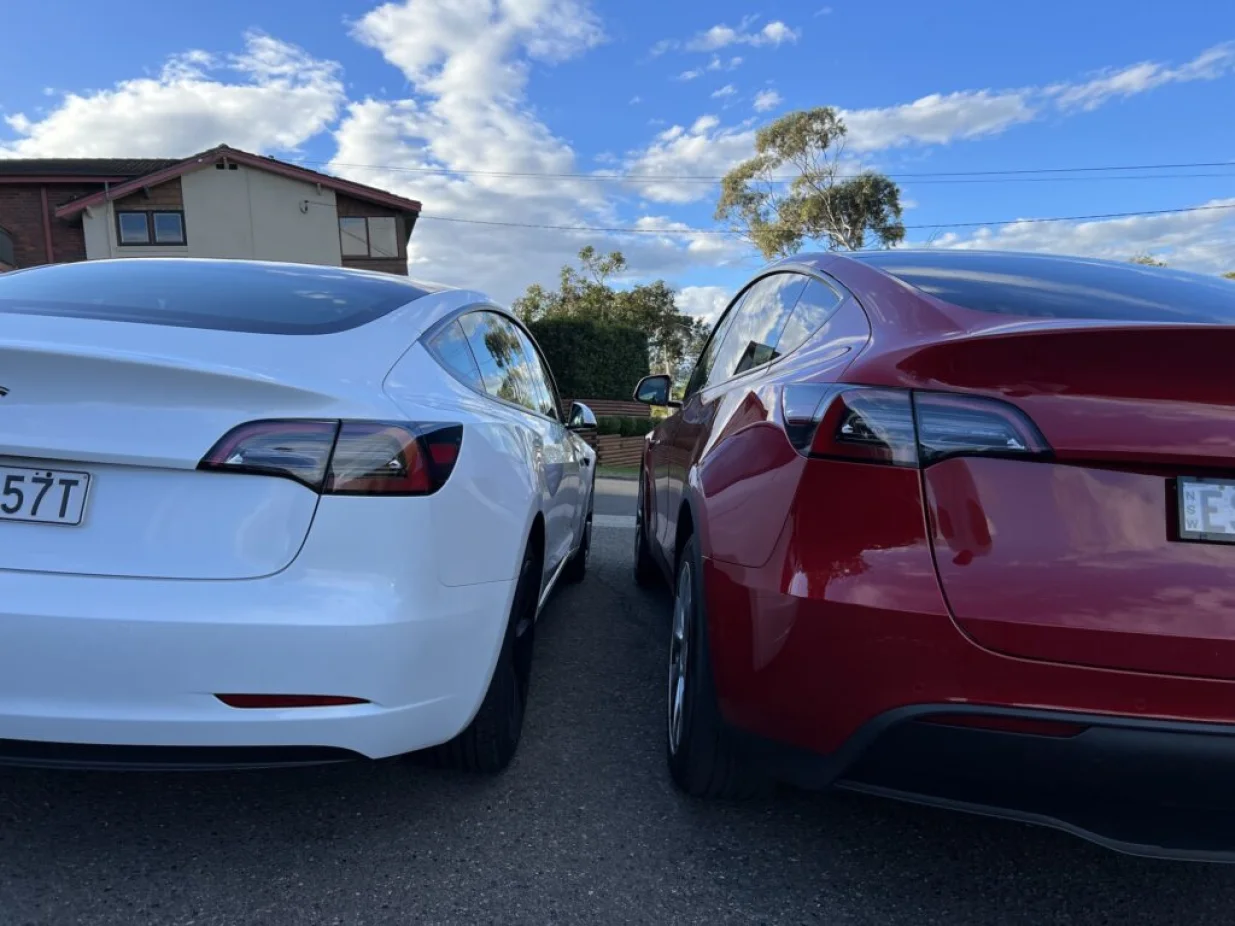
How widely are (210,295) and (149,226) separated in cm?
2470

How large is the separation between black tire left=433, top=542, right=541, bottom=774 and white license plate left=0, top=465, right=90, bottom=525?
1.00 m

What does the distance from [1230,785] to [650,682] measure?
6.89ft

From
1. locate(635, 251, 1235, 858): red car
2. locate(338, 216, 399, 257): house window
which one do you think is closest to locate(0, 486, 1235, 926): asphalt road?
locate(635, 251, 1235, 858): red car

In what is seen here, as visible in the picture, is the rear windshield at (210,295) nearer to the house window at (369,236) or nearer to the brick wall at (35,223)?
the house window at (369,236)

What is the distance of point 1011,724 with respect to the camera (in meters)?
1.42

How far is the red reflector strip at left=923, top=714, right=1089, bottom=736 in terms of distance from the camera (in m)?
1.40

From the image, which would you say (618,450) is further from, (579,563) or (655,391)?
(655,391)

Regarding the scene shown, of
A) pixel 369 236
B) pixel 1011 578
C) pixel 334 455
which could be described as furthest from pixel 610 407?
pixel 1011 578

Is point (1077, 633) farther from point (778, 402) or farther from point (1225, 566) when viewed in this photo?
point (778, 402)

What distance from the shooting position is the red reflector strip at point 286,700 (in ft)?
5.40

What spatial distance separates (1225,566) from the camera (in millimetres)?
1366

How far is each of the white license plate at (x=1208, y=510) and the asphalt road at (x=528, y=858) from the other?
1.00 meters

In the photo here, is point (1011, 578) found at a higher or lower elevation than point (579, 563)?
higher

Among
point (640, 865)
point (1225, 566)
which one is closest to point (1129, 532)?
point (1225, 566)
